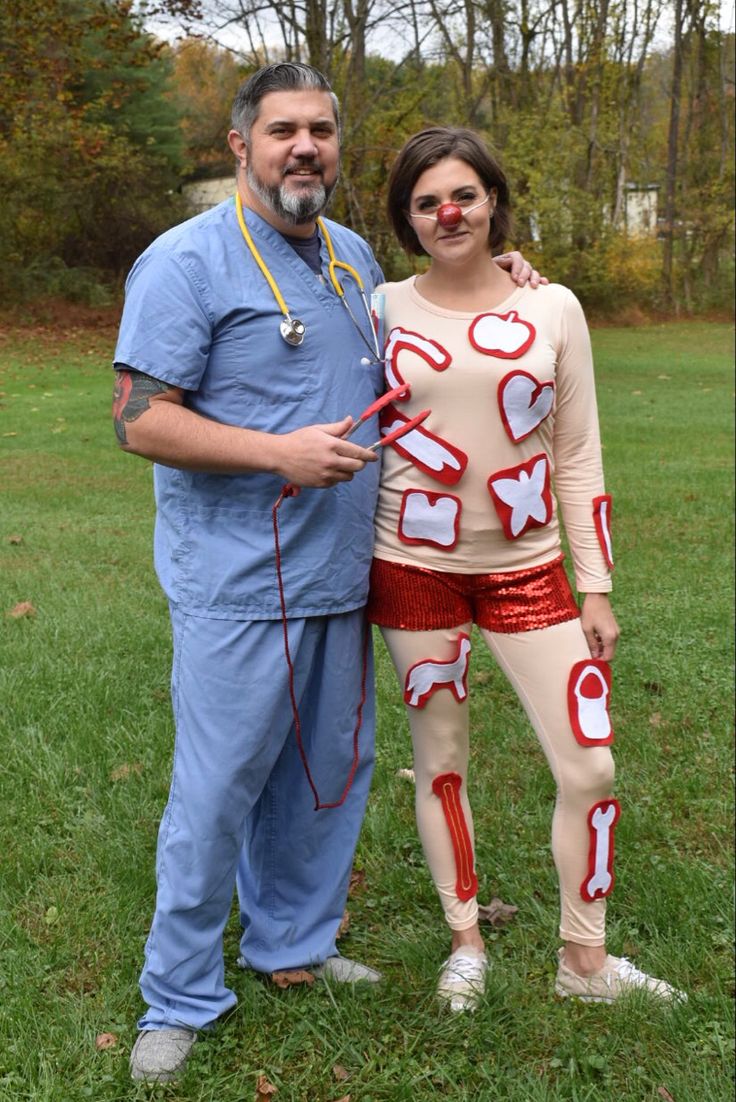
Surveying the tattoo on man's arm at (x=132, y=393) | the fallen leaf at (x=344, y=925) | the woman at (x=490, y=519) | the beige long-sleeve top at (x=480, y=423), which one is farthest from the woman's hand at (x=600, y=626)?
the tattoo on man's arm at (x=132, y=393)

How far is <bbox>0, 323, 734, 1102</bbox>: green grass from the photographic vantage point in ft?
8.49

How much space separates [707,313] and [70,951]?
29.1 meters

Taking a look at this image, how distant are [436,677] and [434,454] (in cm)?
52

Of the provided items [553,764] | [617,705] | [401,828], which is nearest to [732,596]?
[617,705]

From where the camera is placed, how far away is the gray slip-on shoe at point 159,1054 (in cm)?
252

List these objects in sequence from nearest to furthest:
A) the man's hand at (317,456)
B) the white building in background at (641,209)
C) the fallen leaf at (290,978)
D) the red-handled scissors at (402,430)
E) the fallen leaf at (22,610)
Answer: the man's hand at (317,456) < the red-handled scissors at (402,430) < the fallen leaf at (290,978) < the fallen leaf at (22,610) < the white building in background at (641,209)

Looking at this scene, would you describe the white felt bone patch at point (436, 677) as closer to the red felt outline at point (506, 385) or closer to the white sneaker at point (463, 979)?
the red felt outline at point (506, 385)

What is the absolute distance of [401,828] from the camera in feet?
11.8

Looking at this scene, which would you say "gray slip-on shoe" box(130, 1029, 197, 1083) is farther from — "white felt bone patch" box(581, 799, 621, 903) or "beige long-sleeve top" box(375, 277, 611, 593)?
"beige long-sleeve top" box(375, 277, 611, 593)

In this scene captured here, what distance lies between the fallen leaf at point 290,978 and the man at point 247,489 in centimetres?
20

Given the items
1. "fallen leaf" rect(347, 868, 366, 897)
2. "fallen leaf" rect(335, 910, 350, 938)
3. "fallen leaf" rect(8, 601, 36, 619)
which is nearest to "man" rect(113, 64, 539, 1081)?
"fallen leaf" rect(335, 910, 350, 938)

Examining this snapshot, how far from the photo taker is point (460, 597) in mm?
2686

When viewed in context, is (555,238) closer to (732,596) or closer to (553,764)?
(732,596)

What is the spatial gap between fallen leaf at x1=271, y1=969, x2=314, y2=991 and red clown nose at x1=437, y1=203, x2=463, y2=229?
1861 millimetres
